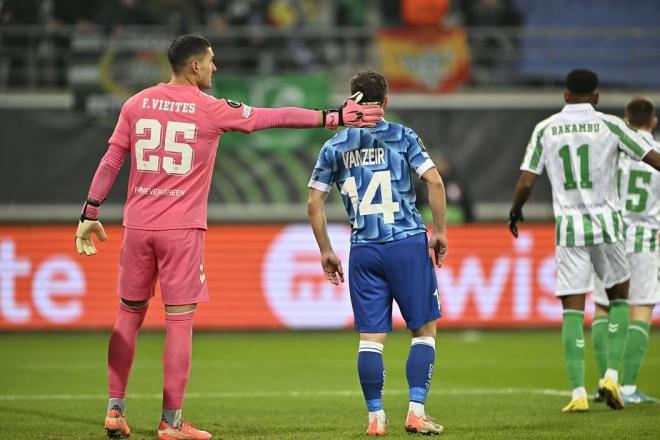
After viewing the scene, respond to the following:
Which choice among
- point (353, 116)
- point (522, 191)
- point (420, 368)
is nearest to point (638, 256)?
point (522, 191)

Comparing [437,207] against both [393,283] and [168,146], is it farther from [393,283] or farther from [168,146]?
[168,146]

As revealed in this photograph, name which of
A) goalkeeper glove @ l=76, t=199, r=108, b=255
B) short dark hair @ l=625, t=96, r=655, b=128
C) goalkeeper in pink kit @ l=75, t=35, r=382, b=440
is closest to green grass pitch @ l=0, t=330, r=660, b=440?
goalkeeper in pink kit @ l=75, t=35, r=382, b=440

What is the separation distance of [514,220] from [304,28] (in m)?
10.9

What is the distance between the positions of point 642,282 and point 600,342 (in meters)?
0.60

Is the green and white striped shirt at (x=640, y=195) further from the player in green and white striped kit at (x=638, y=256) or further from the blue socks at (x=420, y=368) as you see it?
the blue socks at (x=420, y=368)

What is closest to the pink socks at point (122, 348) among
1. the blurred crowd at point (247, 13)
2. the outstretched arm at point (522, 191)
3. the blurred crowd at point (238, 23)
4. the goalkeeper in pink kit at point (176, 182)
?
the goalkeeper in pink kit at point (176, 182)

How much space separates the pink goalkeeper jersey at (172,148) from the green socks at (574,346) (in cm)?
288

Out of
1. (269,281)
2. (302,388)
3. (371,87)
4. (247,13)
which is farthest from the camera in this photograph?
(247,13)

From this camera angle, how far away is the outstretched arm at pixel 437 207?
6918 millimetres

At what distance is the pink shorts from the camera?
22.2 ft

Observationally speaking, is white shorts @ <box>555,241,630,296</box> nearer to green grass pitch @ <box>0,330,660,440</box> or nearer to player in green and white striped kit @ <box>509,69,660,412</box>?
player in green and white striped kit @ <box>509,69,660,412</box>

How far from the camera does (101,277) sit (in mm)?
15555

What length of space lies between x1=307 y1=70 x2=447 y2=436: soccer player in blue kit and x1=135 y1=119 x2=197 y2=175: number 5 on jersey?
2.81ft

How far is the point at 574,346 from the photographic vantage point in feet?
26.7
